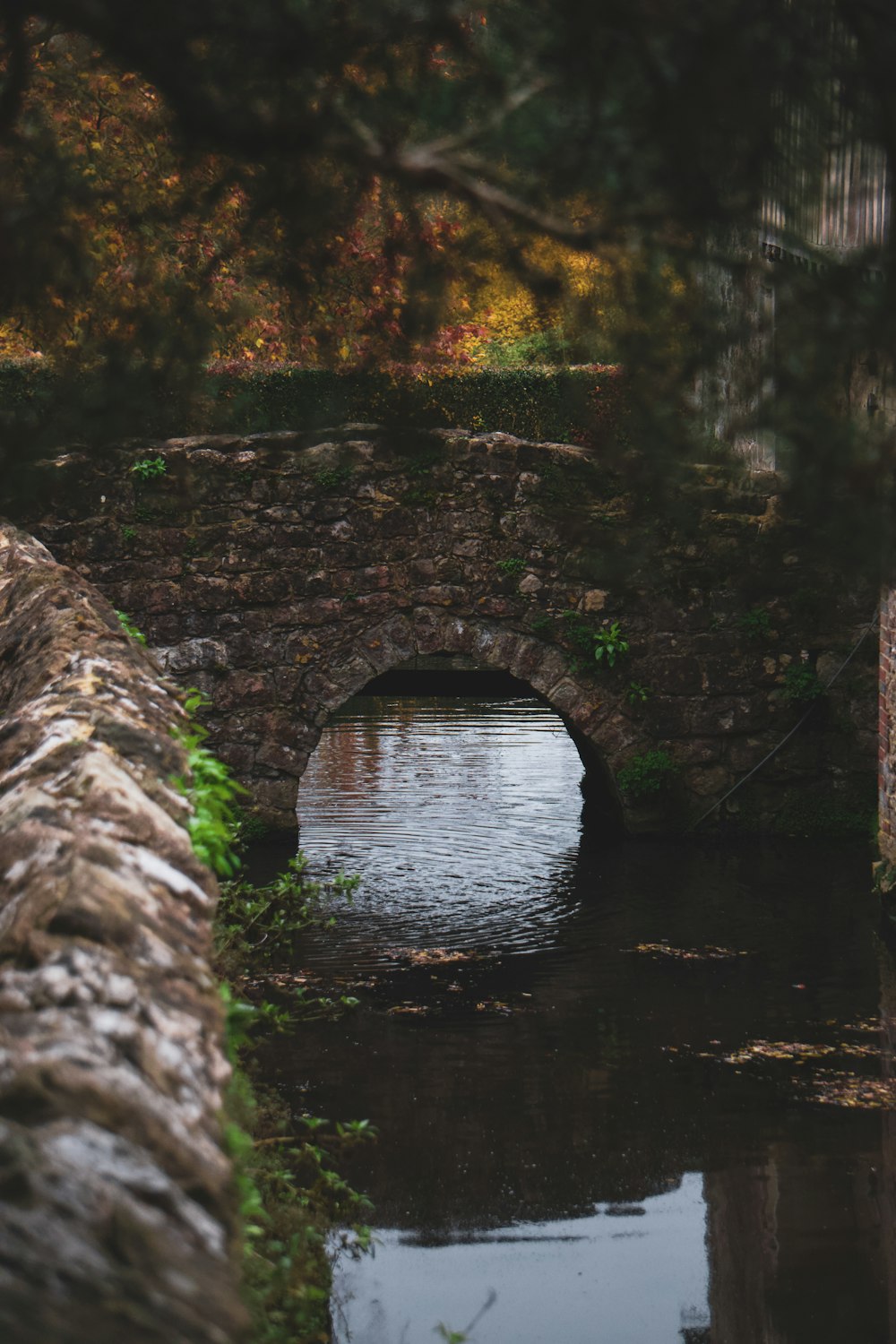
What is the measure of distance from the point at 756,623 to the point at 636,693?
1039mm

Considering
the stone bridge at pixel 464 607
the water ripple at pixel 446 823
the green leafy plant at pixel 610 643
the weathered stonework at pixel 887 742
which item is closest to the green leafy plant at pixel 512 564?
the stone bridge at pixel 464 607

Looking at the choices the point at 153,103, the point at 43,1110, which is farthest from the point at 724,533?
the point at 43,1110

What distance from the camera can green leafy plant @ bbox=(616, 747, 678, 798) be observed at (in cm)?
1040

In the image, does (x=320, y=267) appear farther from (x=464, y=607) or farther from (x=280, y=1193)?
(x=464, y=607)

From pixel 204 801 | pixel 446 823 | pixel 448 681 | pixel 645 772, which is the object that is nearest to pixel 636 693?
pixel 645 772

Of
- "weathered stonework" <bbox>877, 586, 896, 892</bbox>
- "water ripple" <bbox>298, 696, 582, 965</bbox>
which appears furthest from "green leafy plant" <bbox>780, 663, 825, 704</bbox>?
"weathered stonework" <bbox>877, 586, 896, 892</bbox>

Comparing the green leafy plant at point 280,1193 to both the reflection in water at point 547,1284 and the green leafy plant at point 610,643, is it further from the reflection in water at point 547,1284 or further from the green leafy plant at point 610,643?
the green leafy plant at point 610,643

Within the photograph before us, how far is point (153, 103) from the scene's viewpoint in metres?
9.29

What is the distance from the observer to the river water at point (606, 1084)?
422 centimetres

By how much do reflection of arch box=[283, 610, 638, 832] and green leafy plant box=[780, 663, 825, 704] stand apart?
4.04 ft

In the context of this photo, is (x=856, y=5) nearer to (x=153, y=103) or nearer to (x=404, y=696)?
(x=153, y=103)

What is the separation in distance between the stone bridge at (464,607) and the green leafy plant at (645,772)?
28 millimetres

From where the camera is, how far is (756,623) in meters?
10.4

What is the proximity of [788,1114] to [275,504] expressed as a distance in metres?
6.05
